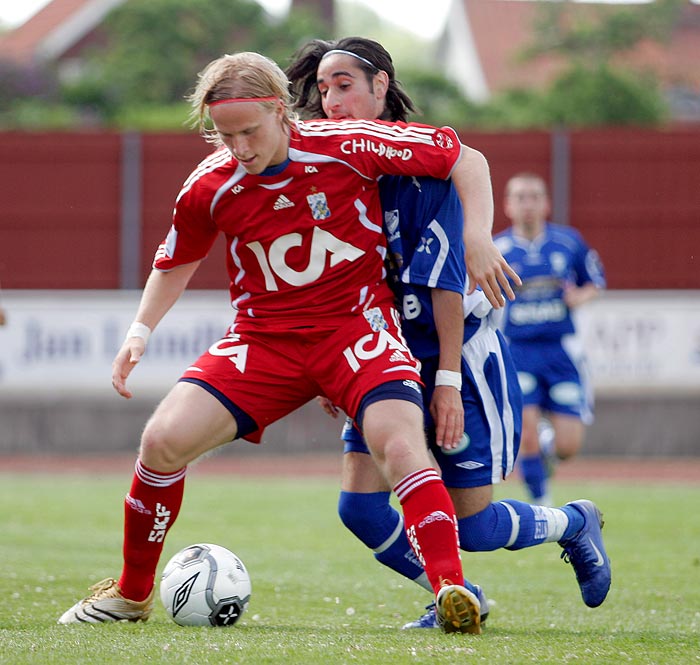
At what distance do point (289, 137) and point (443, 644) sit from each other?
5.92 ft

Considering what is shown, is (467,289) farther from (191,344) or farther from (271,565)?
(191,344)

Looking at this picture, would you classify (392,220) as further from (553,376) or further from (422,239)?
(553,376)

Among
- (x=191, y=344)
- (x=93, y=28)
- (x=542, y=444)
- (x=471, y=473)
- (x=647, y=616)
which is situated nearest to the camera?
(x=471, y=473)

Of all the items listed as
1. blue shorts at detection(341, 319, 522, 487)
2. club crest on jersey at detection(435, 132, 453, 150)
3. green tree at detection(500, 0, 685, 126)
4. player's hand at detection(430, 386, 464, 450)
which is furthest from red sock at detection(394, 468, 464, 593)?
green tree at detection(500, 0, 685, 126)

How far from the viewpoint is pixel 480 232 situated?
15.0 ft

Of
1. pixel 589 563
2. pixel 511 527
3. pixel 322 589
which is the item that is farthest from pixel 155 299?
pixel 322 589

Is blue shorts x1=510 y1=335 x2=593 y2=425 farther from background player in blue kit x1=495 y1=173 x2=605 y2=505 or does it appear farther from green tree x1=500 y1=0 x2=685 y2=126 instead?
green tree x1=500 y1=0 x2=685 y2=126

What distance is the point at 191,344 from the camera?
15.1 metres

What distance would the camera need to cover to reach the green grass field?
4.11 m

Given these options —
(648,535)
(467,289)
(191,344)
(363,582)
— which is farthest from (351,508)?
(191,344)

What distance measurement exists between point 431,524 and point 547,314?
19.5 ft

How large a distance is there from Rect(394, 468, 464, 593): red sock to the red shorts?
1.13 ft

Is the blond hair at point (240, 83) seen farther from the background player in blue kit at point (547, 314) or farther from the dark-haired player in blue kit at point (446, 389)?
the background player in blue kit at point (547, 314)

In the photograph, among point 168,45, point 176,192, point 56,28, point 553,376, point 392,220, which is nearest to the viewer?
point 392,220
